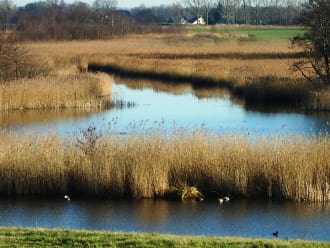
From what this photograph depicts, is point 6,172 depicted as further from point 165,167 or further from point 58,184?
point 165,167

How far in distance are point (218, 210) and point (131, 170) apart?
181 centimetres

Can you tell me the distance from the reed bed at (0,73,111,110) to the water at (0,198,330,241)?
1173cm

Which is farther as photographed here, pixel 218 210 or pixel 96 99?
pixel 96 99

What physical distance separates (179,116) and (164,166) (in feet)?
33.1

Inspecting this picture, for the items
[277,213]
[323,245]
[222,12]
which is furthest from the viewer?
[222,12]

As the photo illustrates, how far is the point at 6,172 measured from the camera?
Result: 42.5 feet

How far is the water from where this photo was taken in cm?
1059

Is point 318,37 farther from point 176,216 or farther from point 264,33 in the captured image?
point 264,33

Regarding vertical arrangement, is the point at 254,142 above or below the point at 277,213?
Answer: above

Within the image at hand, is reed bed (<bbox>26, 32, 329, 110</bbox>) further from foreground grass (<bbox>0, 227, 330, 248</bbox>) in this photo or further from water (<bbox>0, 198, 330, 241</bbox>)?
foreground grass (<bbox>0, 227, 330, 248</bbox>)

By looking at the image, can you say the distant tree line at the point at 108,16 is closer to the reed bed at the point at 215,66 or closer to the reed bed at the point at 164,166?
the reed bed at the point at 215,66

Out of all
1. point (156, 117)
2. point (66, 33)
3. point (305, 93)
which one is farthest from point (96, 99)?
point (66, 33)

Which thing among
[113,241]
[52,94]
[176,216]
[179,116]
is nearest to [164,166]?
[176,216]

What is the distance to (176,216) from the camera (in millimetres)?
11531
